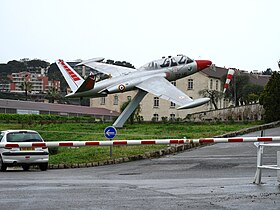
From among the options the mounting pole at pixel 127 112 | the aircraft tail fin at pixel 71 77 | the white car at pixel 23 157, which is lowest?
the white car at pixel 23 157

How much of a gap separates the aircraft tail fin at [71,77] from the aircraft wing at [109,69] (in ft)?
5.51

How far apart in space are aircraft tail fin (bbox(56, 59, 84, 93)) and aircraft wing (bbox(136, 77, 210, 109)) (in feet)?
15.2

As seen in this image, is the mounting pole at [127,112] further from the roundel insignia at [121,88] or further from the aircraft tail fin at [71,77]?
the aircraft tail fin at [71,77]

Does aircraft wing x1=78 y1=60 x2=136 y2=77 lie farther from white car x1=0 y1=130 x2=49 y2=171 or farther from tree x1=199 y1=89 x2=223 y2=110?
tree x1=199 y1=89 x2=223 y2=110

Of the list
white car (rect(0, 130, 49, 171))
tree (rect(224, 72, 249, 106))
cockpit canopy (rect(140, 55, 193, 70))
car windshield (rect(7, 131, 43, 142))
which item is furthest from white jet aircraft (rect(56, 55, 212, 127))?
tree (rect(224, 72, 249, 106))

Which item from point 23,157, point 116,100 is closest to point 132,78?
point 23,157

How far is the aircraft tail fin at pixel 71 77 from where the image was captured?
145 ft

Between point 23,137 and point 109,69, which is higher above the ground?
point 109,69

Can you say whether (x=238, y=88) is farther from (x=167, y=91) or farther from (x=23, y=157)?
(x=23, y=157)

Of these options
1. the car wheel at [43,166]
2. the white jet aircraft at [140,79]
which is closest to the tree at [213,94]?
the white jet aircraft at [140,79]

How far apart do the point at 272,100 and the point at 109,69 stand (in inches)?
501

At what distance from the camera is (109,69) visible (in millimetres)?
45719

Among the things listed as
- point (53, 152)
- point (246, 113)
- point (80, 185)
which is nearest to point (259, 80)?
point (246, 113)

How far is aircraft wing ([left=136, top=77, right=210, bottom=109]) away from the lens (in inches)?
1458
